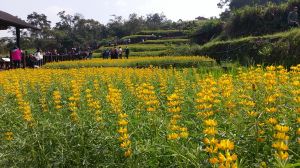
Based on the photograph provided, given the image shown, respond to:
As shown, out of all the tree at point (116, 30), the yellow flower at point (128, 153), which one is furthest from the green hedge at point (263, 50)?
the tree at point (116, 30)

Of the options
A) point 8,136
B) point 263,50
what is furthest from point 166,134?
point 263,50

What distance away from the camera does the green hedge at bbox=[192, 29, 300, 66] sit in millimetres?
13242

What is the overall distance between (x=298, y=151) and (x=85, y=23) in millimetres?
64784

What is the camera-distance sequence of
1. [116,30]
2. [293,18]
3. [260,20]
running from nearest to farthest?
[293,18] < [260,20] < [116,30]

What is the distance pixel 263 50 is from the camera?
1423cm

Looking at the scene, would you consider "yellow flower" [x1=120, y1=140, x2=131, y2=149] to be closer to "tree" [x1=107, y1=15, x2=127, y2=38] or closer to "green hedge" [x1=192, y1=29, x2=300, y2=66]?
"green hedge" [x1=192, y1=29, x2=300, y2=66]

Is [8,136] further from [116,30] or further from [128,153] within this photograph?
[116,30]

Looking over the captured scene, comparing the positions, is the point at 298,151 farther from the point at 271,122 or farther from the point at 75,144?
the point at 75,144

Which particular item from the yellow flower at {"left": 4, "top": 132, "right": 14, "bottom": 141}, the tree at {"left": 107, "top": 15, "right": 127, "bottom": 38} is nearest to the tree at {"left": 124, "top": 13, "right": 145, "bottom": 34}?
the tree at {"left": 107, "top": 15, "right": 127, "bottom": 38}

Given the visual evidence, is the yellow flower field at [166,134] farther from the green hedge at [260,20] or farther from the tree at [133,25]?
the tree at [133,25]

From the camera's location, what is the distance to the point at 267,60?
13836 millimetres

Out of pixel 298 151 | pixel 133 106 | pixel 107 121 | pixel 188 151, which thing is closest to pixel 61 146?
pixel 107 121

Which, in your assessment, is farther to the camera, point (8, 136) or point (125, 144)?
point (8, 136)

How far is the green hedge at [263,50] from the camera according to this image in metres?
13.2
